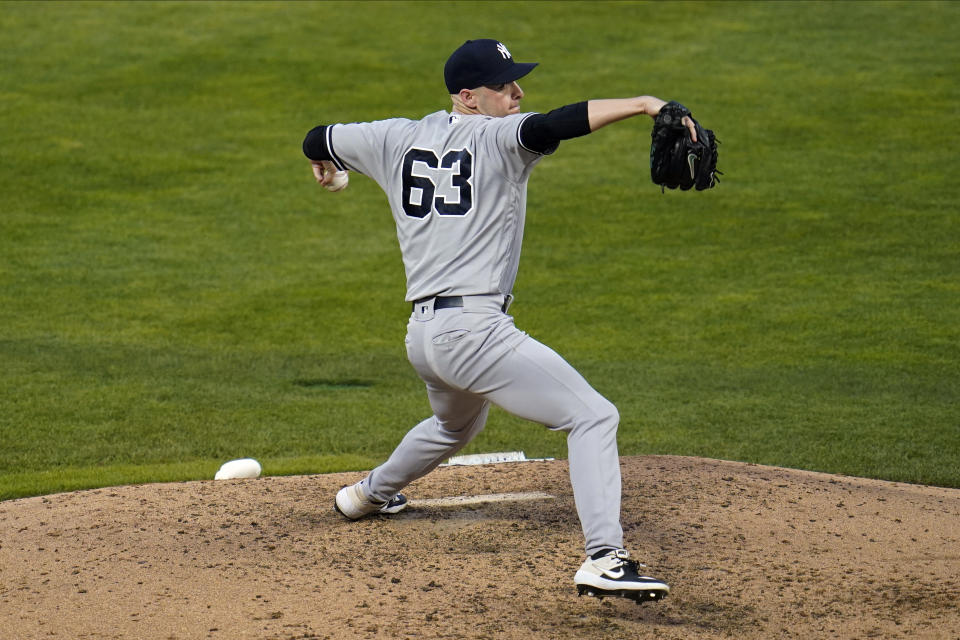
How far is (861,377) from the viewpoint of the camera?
9078 millimetres

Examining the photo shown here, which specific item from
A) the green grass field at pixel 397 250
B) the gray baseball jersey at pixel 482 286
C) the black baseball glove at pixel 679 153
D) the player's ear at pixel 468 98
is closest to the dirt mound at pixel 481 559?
the gray baseball jersey at pixel 482 286

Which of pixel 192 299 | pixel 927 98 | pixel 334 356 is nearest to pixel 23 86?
pixel 192 299

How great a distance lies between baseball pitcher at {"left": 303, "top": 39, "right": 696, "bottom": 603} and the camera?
A: 420cm

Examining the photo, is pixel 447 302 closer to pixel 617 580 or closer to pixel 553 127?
pixel 553 127

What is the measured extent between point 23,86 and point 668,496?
1537 centimetres

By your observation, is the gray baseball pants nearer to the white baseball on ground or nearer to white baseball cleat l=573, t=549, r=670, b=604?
white baseball cleat l=573, t=549, r=670, b=604

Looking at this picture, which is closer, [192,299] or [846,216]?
[192,299]

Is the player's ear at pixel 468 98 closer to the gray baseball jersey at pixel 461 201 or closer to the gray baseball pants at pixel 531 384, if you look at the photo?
the gray baseball jersey at pixel 461 201

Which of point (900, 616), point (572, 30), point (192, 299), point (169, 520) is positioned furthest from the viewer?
point (572, 30)

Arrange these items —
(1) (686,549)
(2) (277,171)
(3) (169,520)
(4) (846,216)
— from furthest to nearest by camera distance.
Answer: (2) (277,171) < (4) (846,216) < (3) (169,520) < (1) (686,549)

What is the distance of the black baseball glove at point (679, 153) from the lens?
406 centimetres

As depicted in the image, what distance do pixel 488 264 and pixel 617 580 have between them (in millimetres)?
1255

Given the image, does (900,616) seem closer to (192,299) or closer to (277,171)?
(192,299)

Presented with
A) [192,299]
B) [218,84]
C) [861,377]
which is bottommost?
[861,377]
